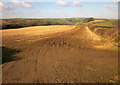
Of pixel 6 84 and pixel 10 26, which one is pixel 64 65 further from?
pixel 10 26

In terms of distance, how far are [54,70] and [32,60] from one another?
6.90 ft

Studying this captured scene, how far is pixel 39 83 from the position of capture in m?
5.33

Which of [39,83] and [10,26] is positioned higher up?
[10,26]

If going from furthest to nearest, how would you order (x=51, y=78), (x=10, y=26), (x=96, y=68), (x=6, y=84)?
1. (x=10, y=26)
2. (x=96, y=68)
3. (x=51, y=78)
4. (x=6, y=84)

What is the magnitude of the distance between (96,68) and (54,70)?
2522 mm

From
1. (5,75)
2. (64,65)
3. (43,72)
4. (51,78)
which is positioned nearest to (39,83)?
(51,78)

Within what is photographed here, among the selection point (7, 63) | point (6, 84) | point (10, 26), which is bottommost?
point (6, 84)

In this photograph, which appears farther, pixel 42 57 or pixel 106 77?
pixel 42 57

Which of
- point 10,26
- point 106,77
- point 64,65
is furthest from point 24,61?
point 10,26

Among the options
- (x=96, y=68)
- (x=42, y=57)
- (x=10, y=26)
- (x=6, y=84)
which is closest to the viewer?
(x=6, y=84)

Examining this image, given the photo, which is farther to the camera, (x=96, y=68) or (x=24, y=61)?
(x=24, y=61)

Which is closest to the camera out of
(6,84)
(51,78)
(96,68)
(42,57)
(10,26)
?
(6,84)

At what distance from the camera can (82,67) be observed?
23.5 feet

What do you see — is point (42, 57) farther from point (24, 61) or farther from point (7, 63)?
point (7, 63)
